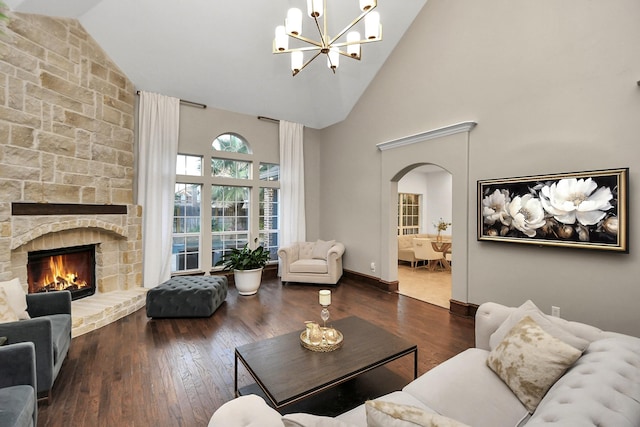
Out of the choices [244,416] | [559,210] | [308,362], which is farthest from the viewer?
[559,210]

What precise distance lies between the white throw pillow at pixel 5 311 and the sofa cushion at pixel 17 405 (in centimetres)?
100

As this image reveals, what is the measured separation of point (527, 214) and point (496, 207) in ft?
1.13

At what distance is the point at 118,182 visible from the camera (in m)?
4.32

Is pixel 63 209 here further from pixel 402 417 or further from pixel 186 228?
pixel 402 417

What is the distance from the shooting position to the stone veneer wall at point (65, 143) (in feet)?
10.1

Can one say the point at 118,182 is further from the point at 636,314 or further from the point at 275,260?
the point at 636,314

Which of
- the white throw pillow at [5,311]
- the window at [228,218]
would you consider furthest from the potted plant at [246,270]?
the white throw pillow at [5,311]

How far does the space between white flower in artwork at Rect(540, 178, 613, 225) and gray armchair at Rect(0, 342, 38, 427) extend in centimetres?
462

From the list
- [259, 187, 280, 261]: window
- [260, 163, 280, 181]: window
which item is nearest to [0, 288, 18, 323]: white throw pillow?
[259, 187, 280, 261]: window

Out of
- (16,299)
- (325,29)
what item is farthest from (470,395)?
(16,299)

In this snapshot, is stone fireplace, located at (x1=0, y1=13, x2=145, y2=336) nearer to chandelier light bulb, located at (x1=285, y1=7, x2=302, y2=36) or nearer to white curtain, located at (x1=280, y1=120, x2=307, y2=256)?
white curtain, located at (x1=280, y1=120, x2=307, y2=256)

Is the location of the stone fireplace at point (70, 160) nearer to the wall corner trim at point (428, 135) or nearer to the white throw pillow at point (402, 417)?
the white throw pillow at point (402, 417)

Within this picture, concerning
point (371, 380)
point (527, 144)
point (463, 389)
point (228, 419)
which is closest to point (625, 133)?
point (527, 144)

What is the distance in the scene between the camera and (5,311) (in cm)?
232
